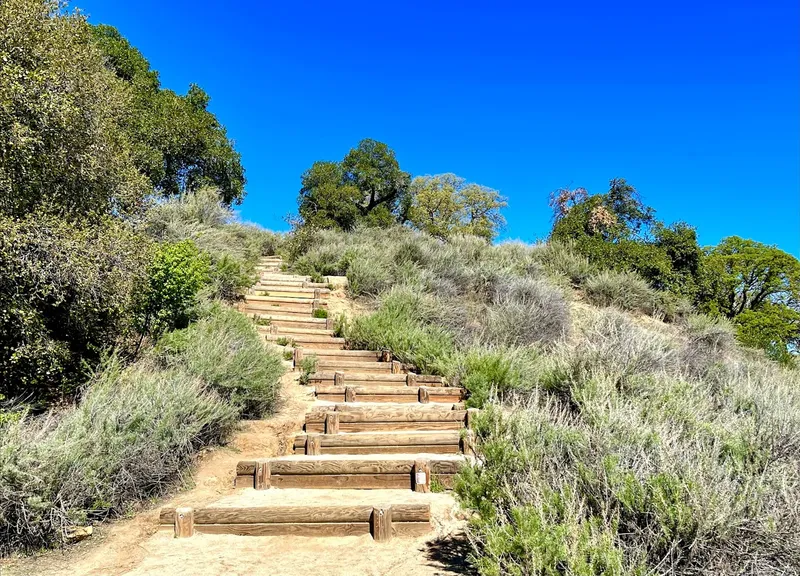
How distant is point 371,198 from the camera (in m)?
24.8

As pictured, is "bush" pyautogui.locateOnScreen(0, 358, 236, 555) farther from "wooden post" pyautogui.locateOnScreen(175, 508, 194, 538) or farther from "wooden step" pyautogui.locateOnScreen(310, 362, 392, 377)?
"wooden step" pyautogui.locateOnScreen(310, 362, 392, 377)

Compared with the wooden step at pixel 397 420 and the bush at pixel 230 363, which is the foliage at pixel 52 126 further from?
the wooden step at pixel 397 420

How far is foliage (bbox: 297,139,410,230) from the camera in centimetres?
2212

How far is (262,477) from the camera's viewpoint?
4844 millimetres

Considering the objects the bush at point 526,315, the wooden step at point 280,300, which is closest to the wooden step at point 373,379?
the bush at point 526,315

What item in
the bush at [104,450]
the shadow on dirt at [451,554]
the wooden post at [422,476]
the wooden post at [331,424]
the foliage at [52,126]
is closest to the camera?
the shadow on dirt at [451,554]

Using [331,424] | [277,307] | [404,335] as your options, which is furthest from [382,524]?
[277,307]

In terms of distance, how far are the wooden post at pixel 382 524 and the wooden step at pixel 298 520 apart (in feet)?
0.06

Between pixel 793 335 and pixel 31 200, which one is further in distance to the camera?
pixel 793 335

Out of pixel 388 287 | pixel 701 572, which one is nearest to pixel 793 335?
pixel 388 287

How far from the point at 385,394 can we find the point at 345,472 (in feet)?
7.65

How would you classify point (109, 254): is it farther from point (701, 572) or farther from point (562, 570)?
point (701, 572)

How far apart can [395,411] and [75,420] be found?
3307mm

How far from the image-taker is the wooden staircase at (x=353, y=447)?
4023 millimetres
